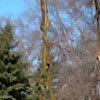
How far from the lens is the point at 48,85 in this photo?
1.04 meters

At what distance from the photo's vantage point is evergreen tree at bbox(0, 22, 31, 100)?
908 centimetres

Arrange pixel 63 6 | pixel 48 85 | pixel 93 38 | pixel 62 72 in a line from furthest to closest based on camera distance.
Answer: pixel 63 6, pixel 62 72, pixel 93 38, pixel 48 85

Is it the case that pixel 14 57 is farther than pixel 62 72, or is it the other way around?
pixel 62 72

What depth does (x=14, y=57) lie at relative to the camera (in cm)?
945

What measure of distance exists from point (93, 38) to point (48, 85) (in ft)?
42.2

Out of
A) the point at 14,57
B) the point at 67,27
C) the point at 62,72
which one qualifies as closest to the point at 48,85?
the point at 14,57

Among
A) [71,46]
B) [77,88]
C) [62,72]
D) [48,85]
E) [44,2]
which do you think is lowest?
[48,85]

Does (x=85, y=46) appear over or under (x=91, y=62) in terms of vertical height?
over

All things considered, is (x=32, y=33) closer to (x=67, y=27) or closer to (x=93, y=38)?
(x=67, y=27)

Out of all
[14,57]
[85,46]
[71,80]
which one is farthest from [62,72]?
[14,57]

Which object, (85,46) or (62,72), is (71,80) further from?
(85,46)

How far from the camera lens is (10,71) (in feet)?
30.7

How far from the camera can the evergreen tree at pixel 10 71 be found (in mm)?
9078

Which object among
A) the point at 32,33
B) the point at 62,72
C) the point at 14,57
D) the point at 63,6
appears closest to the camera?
the point at 14,57
